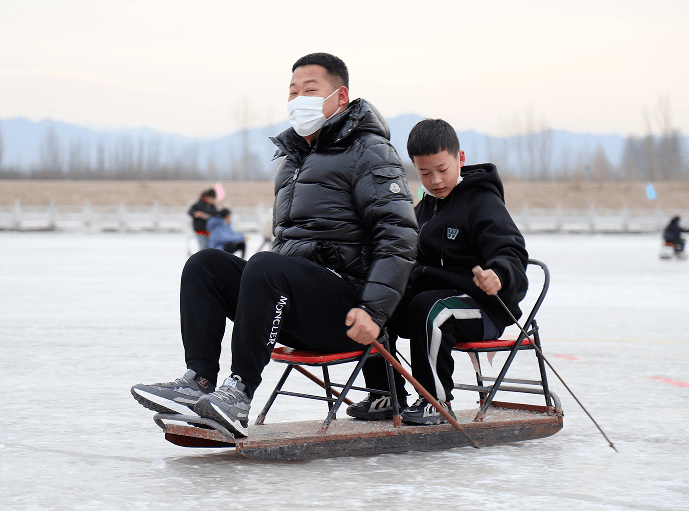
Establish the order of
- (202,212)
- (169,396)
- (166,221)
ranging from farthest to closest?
1. (166,221)
2. (202,212)
3. (169,396)

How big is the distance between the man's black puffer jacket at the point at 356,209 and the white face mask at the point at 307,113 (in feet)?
0.24

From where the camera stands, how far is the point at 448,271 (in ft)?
12.3

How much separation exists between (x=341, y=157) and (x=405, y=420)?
1122 mm

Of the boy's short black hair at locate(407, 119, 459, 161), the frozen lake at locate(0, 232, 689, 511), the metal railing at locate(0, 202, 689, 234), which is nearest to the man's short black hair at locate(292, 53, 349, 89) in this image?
the boy's short black hair at locate(407, 119, 459, 161)

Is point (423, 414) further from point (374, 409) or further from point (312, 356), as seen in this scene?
point (312, 356)

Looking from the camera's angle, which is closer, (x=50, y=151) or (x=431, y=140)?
(x=431, y=140)

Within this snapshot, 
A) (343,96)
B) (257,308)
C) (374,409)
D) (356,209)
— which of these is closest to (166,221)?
(374,409)

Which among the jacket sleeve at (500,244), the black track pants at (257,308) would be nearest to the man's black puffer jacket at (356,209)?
the black track pants at (257,308)

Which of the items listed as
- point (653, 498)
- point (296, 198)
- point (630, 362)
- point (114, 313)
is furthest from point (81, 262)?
point (653, 498)

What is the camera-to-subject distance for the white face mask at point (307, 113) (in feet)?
11.9

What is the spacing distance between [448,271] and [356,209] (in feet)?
1.78

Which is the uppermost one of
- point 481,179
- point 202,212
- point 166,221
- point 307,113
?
point 307,113

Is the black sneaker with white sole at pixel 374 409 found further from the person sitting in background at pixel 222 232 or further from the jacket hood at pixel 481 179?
the person sitting in background at pixel 222 232

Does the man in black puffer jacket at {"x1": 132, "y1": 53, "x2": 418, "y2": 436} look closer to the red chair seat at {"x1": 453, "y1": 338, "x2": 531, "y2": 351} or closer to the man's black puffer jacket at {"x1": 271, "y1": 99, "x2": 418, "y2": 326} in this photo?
the man's black puffer jacket at {"x1": 271, "y1": 99, "x2": 418, "y2": 326}
